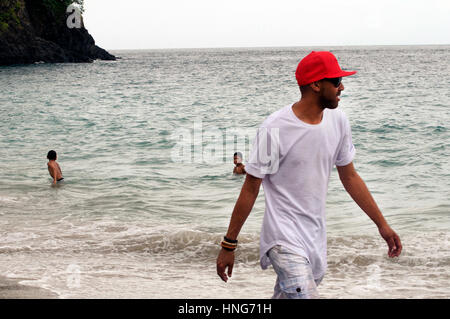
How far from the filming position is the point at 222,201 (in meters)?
11.3

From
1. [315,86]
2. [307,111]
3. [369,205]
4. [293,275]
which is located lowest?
[293,275]

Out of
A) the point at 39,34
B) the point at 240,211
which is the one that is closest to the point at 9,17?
the point at 39,34

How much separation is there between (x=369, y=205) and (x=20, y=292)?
3.58 metres

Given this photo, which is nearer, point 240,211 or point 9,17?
point 240,211

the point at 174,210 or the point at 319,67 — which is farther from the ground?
the point at 319,67

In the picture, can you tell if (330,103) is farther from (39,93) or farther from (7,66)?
(7,66)

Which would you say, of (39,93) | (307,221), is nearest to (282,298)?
(307,221)

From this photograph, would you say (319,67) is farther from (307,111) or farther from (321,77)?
(307,111)

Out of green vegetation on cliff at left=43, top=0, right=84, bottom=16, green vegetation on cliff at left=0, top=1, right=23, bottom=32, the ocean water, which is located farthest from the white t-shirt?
green vegetation on cliff at left=43, top=0, right=84, bottom=16

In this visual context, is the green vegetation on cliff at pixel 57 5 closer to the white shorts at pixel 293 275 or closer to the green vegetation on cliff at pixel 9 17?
the green vegetation on cliff at pixel 9 17

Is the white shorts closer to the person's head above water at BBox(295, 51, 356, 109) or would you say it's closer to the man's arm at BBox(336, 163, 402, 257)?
the man's arm at BBox(336, 163, 402, 257)

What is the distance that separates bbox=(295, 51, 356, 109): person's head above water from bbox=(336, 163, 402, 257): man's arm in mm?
507

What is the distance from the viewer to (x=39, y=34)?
254 ft
